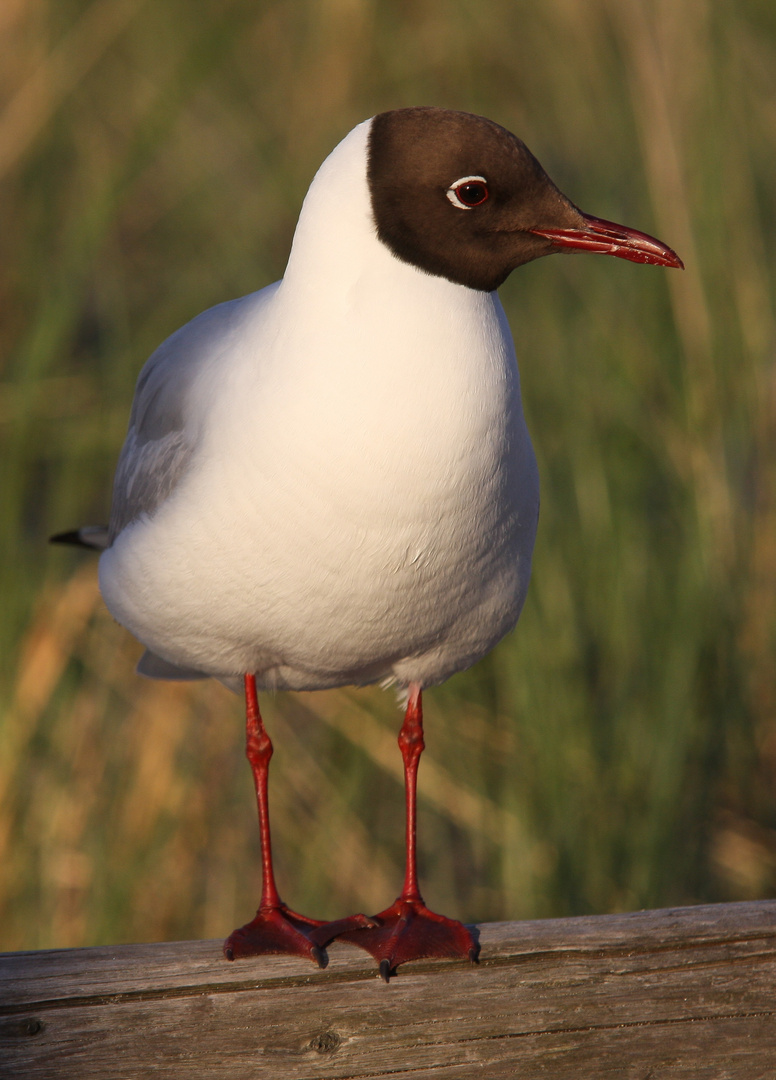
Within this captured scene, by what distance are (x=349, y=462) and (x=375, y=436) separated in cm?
5

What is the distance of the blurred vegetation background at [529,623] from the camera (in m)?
3.12

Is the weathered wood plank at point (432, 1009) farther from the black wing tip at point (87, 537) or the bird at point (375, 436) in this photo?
the black wing tip at point (87, 537)

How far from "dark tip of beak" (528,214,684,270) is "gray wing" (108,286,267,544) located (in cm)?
50

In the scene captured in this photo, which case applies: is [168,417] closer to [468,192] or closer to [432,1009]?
[468,192]

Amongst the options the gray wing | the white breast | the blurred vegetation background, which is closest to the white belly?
the white breast

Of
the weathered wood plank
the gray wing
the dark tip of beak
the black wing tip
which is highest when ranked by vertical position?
the dark tip of beak

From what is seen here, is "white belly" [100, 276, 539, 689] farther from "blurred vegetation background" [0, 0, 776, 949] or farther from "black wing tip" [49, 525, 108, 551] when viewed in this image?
"blurred vegetation background" [0, 0, 776, 949]

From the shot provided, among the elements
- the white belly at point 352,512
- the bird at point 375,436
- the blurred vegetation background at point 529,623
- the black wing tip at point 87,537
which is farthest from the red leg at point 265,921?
the blurred vegetation background at point 529,623

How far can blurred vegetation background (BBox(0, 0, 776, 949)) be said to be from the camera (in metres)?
3.12

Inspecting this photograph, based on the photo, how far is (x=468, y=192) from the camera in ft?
5.72

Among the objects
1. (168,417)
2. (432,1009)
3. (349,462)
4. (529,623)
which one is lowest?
(432,1009)

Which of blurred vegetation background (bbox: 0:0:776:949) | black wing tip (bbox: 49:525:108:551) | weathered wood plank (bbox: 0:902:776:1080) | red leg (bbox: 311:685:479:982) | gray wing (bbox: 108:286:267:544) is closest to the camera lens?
weathered wood plank (bbox: 0:902:776:1080)

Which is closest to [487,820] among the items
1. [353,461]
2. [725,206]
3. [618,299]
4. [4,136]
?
[618,299]

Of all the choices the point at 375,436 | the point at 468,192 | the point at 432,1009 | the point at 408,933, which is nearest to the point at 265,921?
the point at 408,933
